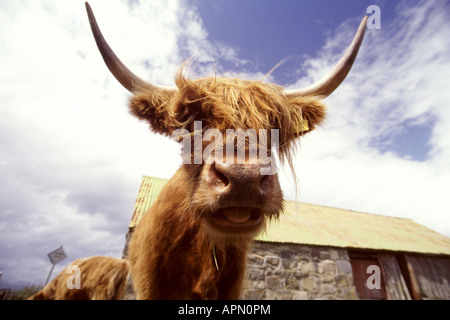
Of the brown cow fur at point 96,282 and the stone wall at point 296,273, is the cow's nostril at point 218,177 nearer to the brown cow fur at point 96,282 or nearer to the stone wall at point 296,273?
the brown cow fur at point 96,282

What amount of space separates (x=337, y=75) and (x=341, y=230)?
8949mm

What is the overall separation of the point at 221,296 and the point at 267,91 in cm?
227

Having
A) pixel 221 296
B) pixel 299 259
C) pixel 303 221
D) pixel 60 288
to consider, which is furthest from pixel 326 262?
pixel 60 288

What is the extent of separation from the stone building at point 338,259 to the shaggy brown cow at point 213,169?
9.47 ft

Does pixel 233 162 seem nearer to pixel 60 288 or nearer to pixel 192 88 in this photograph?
pixel 192 88

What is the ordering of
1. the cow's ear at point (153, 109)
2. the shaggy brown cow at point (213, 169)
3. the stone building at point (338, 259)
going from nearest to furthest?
the shaggy brown cow at point (213, 169)
the cow's ear at point (153, 109)
the stone building at point (338, 259)

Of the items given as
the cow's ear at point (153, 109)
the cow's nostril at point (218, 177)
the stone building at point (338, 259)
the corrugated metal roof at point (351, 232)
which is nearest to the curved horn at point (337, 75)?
the cow's ear at point (153, 109)

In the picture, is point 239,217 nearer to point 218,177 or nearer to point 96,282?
point 218,177

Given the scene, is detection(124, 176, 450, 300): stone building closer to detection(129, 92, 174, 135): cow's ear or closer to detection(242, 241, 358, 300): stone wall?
detection(242, 241, 358, 300): stone wall

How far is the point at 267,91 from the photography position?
2201 millimetres

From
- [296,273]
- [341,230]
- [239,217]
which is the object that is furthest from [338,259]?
[239,217]

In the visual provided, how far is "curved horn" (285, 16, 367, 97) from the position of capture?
2.18 meters

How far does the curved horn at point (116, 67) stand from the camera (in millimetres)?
1879

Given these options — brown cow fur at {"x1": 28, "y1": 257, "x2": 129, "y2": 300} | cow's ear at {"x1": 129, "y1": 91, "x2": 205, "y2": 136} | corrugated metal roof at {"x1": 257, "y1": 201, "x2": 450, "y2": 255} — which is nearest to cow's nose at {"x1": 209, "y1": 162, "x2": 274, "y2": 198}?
cow's ear at {"x1": 129, "y1": 91, "x2": 205, "y2": 136}
